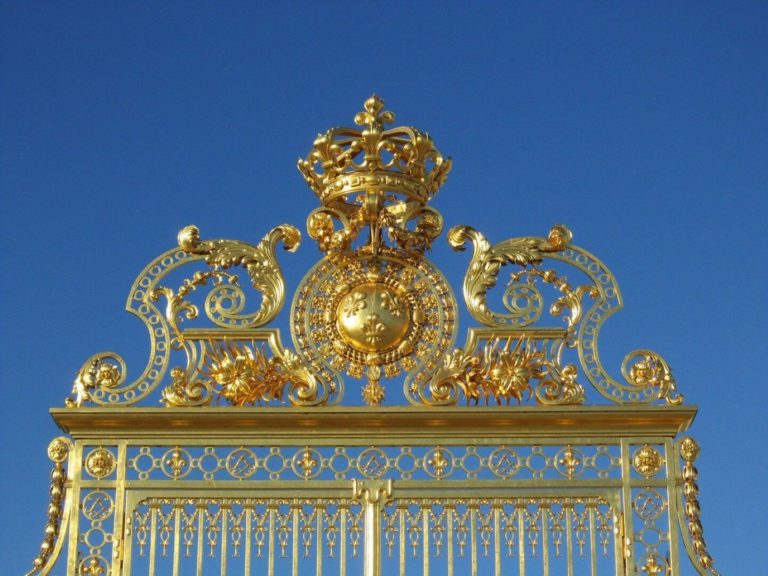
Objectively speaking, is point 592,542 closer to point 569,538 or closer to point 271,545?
point 569,538

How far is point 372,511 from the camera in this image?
1088 cm

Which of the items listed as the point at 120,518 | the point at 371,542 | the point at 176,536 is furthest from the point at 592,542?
the point at 120,518

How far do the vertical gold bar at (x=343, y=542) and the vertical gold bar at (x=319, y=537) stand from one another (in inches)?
3.6

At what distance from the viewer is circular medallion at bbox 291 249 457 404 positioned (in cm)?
1107

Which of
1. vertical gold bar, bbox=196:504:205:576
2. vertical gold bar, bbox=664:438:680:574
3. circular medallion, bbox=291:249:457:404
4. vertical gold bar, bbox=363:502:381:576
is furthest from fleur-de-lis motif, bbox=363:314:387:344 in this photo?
vertical gold bar, bbox=664:438:680:574

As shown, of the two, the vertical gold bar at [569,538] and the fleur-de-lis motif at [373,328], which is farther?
the fleur-de-lis motif at [373,328]

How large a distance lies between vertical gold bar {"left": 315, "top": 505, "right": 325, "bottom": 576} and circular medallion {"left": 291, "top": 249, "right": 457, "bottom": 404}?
1.93ft

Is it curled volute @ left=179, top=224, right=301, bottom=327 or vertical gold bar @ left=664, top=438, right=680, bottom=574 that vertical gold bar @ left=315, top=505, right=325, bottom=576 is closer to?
curled volute @ left=179, top=224, right=301, bottom=327

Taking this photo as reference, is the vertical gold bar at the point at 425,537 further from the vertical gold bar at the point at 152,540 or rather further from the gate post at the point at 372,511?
the vertical gold bar at the point at 152,540

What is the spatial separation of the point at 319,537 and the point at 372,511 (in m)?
0.29

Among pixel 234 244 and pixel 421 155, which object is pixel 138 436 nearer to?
pixel 234 244

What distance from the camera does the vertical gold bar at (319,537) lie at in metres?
10.8

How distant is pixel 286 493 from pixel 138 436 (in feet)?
2.59

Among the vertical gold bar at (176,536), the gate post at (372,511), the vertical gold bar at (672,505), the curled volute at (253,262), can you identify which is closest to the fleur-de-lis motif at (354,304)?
the curled volute at (253,262)
